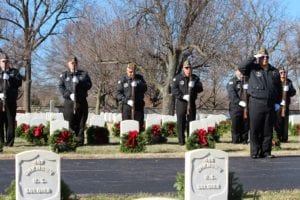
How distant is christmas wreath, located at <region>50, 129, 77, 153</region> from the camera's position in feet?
39.8

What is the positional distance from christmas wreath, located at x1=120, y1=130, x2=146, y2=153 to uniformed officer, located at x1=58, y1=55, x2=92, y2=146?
1919 millimetres

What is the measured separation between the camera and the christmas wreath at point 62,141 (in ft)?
39.8

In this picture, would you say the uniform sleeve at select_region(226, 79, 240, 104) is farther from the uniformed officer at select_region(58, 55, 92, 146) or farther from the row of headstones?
the row of headstones

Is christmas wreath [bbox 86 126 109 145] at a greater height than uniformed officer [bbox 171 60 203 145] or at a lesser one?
lesser

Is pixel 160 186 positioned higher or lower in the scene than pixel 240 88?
lower

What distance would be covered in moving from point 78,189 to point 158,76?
2599cm

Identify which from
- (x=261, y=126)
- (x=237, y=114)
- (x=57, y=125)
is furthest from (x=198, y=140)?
(x=237, y=114)

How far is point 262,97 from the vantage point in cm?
1119

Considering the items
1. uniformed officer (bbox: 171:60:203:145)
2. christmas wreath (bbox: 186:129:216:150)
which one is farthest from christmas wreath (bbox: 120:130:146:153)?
uniformed officer (bbox: 171:60:203:145)

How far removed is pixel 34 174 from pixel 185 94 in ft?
29.6

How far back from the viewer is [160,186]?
8.12m

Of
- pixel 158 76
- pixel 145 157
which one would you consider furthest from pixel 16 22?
pixel 145 157

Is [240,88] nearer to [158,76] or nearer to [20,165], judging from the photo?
[20,165]

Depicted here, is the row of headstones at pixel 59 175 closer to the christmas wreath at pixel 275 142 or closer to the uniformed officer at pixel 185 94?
the christmas wreath at pixel 275 142
